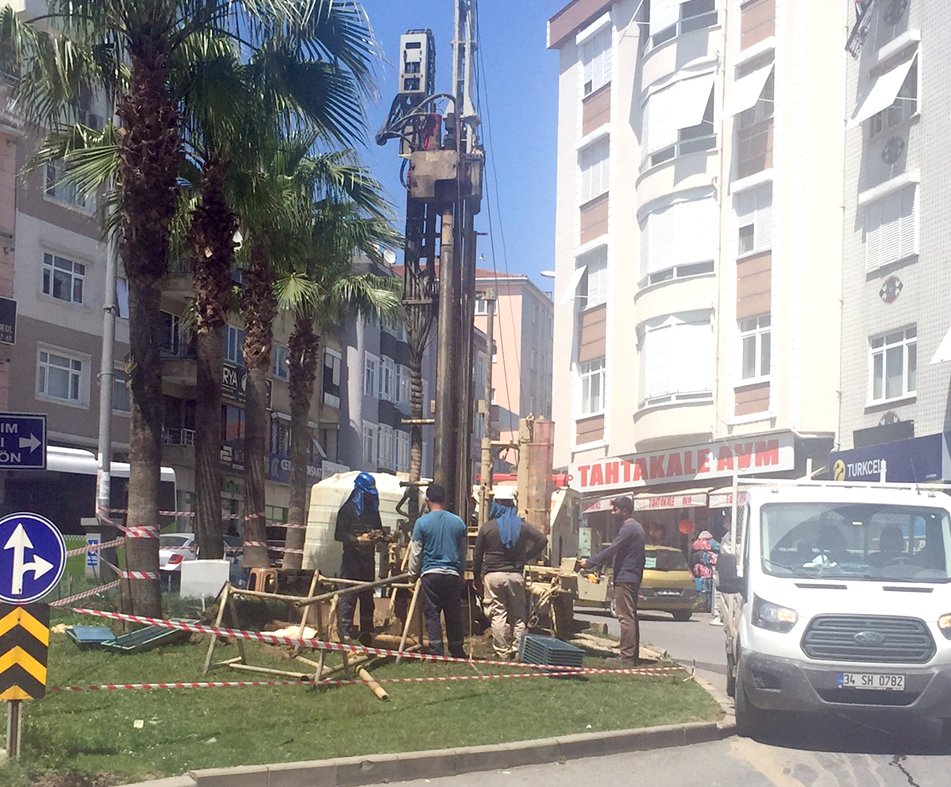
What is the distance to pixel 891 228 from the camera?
2995cm

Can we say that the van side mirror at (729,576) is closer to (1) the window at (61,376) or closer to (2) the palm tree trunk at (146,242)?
(2) the palm tree trunk at (146,242)

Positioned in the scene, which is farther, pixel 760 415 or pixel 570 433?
pixel 570 433

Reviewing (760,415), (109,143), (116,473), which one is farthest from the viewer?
(760,415)

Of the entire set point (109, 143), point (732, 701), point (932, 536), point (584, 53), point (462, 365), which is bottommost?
point (732, 701)

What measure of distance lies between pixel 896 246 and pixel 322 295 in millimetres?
13283

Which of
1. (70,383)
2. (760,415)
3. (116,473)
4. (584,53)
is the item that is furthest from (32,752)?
(584,53)

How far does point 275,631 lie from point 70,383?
25389 mm

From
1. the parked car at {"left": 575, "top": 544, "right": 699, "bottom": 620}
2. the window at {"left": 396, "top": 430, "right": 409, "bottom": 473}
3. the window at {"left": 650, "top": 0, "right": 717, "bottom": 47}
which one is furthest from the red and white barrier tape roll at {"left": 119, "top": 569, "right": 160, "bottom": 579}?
the window at {"left": 396, "top": 430, "right": 409, "bottom": 473}

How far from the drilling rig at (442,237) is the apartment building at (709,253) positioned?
578 inches

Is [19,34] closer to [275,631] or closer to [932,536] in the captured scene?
[275,631]

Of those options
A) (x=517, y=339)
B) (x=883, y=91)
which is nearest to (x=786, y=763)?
(x=883, y=91)

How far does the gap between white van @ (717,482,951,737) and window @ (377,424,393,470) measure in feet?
167

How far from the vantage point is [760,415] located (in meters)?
32.9

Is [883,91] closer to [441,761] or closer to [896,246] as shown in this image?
[896,246]
